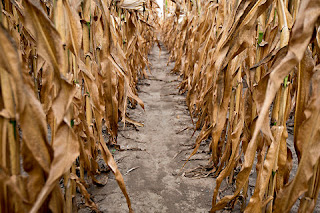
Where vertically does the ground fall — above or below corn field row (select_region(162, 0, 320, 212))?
below

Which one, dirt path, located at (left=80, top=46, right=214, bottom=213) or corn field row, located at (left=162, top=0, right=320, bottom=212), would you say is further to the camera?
dirt path, located at (left=80, top=46, right=214, bottom=213)

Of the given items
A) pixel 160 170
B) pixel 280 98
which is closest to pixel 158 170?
pixel 160 170

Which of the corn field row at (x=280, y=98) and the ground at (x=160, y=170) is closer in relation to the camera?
the corn field row at (x=280, y=98)

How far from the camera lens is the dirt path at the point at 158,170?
0.99 metres

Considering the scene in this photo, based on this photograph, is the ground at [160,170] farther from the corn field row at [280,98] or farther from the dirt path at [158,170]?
the corn field row at [280,98]

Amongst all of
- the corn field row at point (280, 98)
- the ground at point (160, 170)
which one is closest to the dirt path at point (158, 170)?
the ground at point (160, 170)

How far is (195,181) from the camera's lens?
1.15 m

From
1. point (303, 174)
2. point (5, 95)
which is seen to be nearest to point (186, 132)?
point (303, 174)

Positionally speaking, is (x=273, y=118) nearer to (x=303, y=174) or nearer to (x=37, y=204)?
(x=303, y=174)

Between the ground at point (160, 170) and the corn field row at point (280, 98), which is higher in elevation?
the corn field row at point (280, 98)

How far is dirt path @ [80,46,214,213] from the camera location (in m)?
0.99

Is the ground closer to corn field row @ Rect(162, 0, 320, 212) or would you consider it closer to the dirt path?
the dirt path

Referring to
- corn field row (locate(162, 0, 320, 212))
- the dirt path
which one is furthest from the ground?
corn field row (locate(162, 0, 320, 212))

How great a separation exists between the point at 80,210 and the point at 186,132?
34.7 inches
